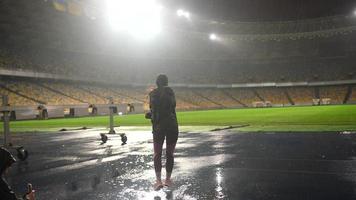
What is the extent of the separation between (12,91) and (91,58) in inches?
852

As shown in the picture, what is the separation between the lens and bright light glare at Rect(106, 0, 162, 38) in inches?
2266

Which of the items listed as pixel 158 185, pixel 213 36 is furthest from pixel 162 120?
pixel 213 36

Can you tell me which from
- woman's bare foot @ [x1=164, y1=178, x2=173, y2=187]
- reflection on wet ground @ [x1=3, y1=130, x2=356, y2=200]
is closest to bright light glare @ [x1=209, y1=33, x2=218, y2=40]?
reflection on wet ground @ [x1=3, y1=130, x2=356, y2=200]

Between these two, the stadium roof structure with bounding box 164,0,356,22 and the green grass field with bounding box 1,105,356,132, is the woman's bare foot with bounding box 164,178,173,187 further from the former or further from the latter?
the stadium roof structure with bounding box 164,0,356,22

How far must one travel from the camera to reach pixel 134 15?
60969 millimetres

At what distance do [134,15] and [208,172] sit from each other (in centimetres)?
5646

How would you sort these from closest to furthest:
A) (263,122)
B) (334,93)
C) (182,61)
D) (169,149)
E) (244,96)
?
1. (169,149)
2. (263,122)
3. (334,93)
4. (244,96)
5. (182,61)

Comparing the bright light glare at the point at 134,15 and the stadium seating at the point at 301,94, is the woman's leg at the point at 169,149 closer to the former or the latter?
the bright light glare at the point at 134,15

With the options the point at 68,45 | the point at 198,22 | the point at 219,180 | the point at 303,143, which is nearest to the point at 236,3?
the point at 198,22

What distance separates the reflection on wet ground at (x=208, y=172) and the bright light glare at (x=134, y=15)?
1917 inches

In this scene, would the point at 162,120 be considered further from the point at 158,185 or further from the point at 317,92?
the point at 317,92

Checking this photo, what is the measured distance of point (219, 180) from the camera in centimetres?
647

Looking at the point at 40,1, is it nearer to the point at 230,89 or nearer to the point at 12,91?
the point at 12,91

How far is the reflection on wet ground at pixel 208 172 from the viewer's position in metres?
5.64
